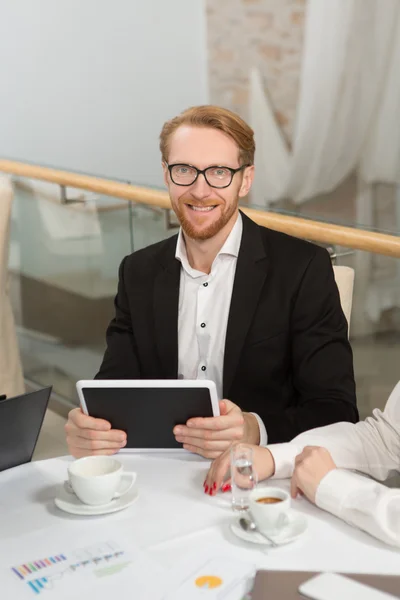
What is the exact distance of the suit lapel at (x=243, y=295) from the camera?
2328 mm

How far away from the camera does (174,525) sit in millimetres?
1577

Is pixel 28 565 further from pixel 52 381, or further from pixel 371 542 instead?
pixel 52 381

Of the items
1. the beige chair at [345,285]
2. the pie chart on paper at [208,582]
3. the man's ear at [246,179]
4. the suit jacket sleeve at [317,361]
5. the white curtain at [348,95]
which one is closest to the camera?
the pie chart on paper at [208,582]

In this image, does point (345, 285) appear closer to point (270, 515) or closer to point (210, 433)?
point (210, 433)

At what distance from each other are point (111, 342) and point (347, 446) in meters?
0.84

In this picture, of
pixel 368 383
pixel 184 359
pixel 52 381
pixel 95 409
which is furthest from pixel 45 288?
pixel 95 409

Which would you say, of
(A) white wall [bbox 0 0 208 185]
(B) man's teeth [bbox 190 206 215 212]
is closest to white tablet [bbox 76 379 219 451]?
(B) man's teeth [bbox 190 206 215 212]

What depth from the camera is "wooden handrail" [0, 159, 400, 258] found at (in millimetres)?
2877

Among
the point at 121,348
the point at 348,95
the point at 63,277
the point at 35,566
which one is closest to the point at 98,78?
the point at 348,95

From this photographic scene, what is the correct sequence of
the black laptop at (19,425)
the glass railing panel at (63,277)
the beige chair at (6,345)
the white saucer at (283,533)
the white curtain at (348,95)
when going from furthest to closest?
1. the white curtain at (348,95)
2. the glass railing panel at (63,277)
3. the beige chair at (6,345)
4. the black laptop at (19,425)
5. the white saucer at (283,533)

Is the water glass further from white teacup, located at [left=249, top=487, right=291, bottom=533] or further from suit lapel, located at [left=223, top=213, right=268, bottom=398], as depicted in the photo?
suit lapel, located at [left=223, top=213, right=268, bottom=398]

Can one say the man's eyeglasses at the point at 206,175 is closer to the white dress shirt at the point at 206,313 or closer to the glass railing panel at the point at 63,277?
the white dress shirt at the point at 206,313

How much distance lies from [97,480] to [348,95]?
13.3 ft

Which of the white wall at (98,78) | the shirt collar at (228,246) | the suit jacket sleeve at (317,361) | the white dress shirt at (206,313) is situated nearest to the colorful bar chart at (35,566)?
the suit jacket sleeve at (317,361)
